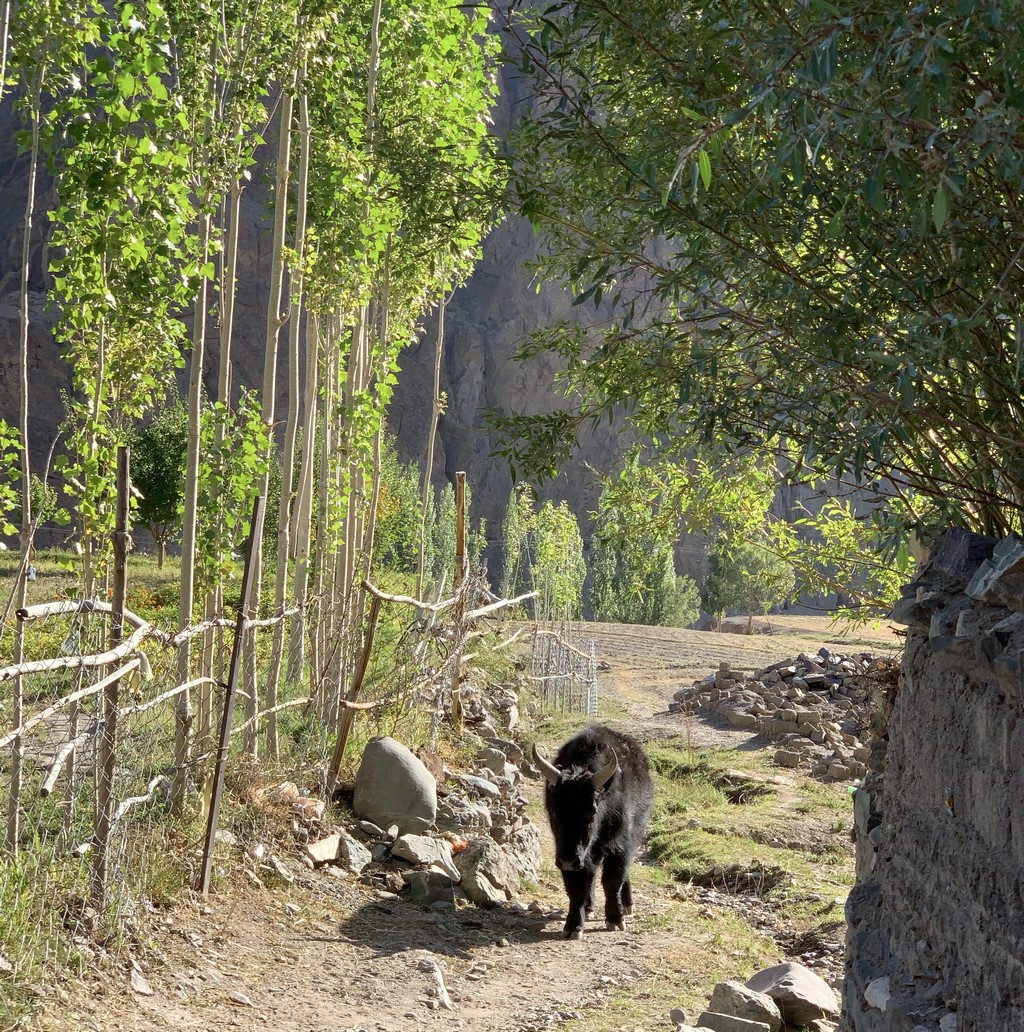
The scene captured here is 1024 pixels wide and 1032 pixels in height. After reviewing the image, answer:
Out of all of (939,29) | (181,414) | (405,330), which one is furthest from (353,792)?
(181,414)

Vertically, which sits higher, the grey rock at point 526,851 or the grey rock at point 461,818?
the grey rock at point 461,818

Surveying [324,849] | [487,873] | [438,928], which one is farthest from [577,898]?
[324,849]

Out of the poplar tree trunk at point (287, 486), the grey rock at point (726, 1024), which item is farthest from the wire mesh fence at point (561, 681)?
the grey rock at point (726, 1024)

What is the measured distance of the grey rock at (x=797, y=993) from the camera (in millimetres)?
4746

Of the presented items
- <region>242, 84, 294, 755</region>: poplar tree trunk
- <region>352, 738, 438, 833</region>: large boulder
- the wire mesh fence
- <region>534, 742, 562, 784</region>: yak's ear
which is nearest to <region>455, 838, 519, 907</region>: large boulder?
<region>352, 738, 438, 833</region>: large boulder

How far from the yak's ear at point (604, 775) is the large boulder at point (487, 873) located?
2.92 ft

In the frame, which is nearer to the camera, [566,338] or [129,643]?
[129,643]

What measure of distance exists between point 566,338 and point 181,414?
27.5 meters

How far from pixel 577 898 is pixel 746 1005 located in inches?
67.6

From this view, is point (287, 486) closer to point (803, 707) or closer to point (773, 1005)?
point (773, 1005)

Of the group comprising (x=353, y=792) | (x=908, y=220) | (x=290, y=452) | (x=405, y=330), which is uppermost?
(x=405, y=330)

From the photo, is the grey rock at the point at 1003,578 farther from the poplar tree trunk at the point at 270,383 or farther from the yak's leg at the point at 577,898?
the poplar tree trunk at the point at 270,383

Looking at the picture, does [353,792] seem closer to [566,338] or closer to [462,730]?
[462,730]

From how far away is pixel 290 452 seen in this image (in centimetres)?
740
